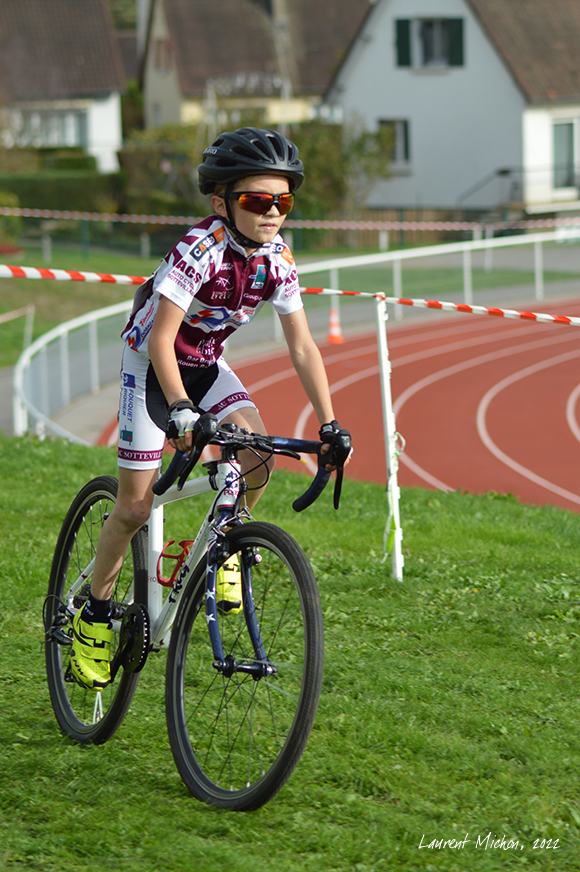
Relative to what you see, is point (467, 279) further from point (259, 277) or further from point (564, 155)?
point (259, 277)

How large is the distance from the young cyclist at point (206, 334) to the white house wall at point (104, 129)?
159 ft

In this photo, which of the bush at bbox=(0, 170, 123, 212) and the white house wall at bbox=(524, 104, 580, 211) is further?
the bush at bbox=(0, 170, 123, 212)

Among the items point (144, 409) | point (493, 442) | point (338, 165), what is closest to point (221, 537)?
point (144, 409)

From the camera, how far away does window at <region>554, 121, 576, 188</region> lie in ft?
129

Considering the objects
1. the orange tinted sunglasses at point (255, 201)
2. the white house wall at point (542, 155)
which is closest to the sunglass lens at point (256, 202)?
the orange tinted sunglasses at point (255, 201)

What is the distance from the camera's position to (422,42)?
41.1m

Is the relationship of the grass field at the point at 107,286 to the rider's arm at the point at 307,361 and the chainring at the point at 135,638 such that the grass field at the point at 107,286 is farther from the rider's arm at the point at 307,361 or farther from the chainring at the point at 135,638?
the chainring at the point at 135,638

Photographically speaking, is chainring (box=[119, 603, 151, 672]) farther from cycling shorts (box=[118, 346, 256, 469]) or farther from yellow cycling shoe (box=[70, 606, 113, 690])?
cycling shorts (box=[118, 346, 256, 469])

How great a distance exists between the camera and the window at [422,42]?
134 feet

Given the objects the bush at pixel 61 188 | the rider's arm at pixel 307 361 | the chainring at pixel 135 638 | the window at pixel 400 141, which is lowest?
the chainring at pixel 135 638

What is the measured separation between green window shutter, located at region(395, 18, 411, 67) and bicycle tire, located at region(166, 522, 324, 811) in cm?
4056

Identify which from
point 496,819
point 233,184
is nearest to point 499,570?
point 496,819

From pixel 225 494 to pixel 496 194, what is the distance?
124 ft

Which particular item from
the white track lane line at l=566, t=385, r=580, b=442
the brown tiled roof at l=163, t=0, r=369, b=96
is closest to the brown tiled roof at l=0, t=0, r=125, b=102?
the brown tiled roof at l=163, t=0, r=369, b=96
